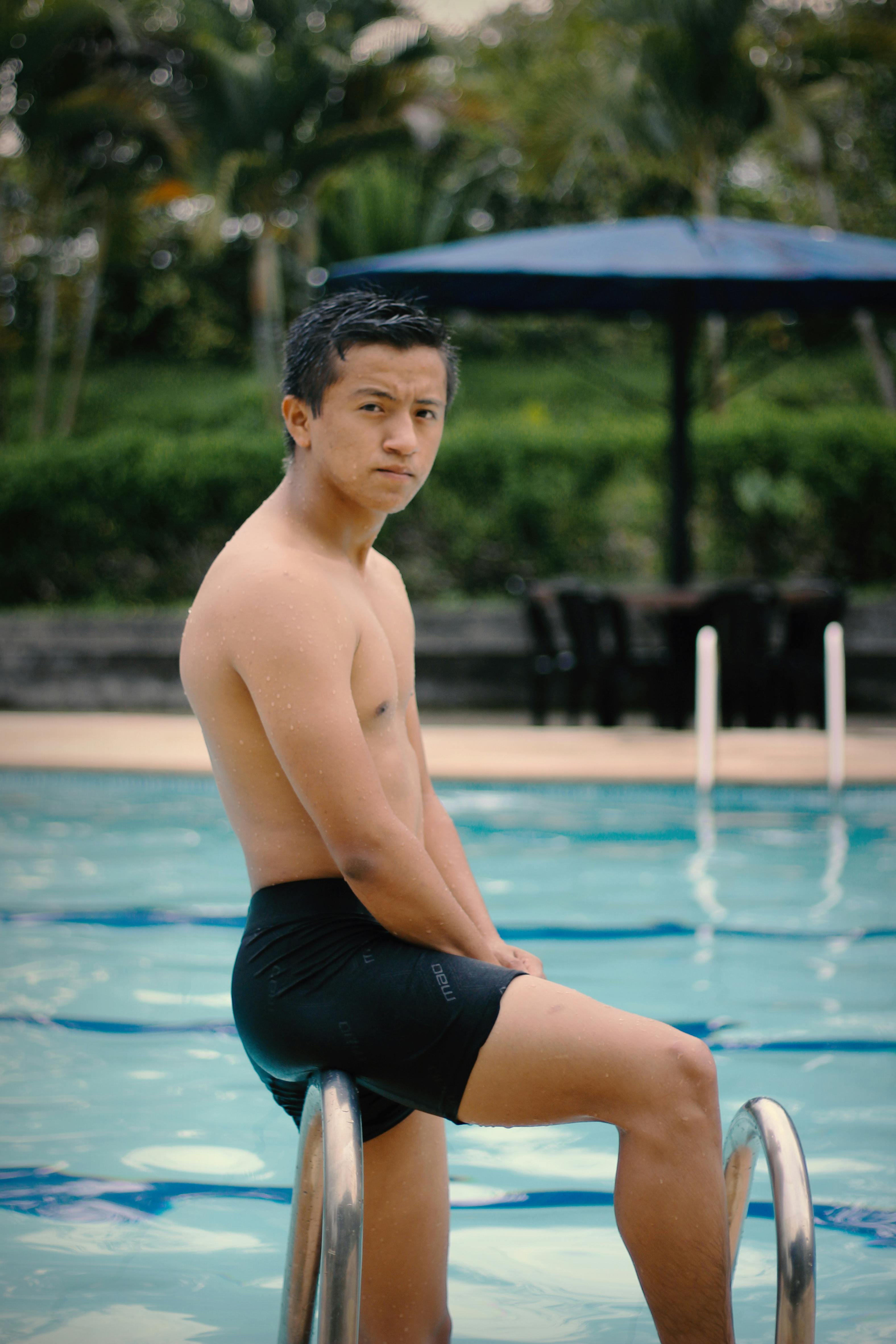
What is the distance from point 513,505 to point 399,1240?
1109 cm

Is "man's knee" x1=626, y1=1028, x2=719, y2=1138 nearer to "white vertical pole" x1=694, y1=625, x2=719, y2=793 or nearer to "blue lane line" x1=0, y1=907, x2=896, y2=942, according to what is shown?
"blue lane line" x1=0, y1=907, x2=896, y2=942

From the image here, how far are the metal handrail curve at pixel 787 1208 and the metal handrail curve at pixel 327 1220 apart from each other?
1.40 ft

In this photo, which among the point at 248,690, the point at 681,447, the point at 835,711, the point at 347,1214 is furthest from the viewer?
the point at 681,447

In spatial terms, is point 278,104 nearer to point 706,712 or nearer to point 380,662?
point 706,712

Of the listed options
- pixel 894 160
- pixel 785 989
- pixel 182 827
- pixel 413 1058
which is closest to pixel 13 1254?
pixel 413 1058

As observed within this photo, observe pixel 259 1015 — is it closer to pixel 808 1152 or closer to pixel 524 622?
pixel 808 1152

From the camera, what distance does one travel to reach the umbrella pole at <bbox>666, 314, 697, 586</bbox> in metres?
10.4

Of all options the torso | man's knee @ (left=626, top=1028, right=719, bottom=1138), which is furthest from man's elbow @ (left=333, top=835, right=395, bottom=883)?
man's knee @ (left=626, top=1028, right=719, bottom=1138)

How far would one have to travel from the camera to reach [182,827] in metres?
7.09

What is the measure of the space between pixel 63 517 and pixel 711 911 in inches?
374

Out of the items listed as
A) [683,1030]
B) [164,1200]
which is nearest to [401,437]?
[164,1200]

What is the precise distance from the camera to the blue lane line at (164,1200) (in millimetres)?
2805

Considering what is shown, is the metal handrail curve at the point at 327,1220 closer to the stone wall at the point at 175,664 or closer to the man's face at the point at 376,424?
the man's face at the point at 376,424

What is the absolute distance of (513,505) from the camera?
42.0 ft
